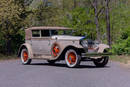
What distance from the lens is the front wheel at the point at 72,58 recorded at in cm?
1293

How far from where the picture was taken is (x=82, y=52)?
521 inches

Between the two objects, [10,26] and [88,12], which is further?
[88,12]

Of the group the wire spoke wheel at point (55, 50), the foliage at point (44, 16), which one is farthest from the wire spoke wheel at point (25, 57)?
the foliage at point (44, 16)

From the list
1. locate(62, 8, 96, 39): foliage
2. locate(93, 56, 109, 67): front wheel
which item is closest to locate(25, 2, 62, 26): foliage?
locate(62, 8, 96, 39): foliage

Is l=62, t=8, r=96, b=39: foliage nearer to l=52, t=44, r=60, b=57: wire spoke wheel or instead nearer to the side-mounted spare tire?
the side-mounted spare tire

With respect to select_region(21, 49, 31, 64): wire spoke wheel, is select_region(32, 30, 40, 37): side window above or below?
above

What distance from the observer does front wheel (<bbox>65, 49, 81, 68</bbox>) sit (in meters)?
12.9

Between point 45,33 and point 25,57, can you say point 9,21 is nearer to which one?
point 25,57

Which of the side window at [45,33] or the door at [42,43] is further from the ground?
the side window at [45,33]

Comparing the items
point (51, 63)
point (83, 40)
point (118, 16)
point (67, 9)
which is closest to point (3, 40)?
point (51, 63)

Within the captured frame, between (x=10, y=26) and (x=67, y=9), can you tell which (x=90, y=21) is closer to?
(x=67, y=9)

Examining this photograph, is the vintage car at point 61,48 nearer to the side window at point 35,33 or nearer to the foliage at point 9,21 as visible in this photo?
the side window at point 35,33

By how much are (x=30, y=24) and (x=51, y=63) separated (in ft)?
30.5

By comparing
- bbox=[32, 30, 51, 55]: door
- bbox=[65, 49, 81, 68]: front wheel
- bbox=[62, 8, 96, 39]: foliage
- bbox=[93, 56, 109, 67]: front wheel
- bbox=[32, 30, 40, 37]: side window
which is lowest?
bbox=[93, 56, 109, 67]: front wheel
